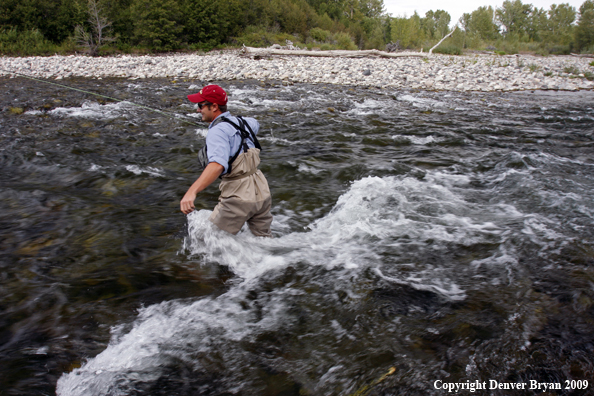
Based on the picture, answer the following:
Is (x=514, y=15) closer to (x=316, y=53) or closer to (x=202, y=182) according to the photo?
(x=316, y=53)

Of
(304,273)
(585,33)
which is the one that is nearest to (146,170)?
(304,273)

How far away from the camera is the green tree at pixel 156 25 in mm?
29672

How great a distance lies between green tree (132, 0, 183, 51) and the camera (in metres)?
29.7

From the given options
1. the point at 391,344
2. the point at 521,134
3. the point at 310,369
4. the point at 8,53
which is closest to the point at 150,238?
the point at 310,369

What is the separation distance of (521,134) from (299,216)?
652cm

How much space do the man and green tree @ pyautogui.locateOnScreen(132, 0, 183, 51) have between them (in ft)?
99.8

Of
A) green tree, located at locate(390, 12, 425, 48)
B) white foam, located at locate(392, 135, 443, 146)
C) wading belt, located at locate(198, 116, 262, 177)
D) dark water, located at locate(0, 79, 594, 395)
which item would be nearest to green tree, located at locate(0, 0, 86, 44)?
dark water, located at locate(0, 79, 594, 395)

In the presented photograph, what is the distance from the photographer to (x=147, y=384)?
7.87 feet

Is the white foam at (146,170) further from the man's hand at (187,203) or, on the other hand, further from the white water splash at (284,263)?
the man's hand at (187,203)

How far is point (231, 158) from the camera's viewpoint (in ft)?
11.2

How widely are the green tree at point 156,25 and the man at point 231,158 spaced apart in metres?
30.4

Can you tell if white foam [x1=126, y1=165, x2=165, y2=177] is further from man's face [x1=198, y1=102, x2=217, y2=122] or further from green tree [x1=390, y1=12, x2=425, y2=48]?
green tree [x1=390, y1=12, x2=425, y2=48]

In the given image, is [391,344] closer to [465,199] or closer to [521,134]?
[465,199]

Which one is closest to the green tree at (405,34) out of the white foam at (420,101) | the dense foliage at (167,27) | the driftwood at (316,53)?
the dense foliage at (167,27)
